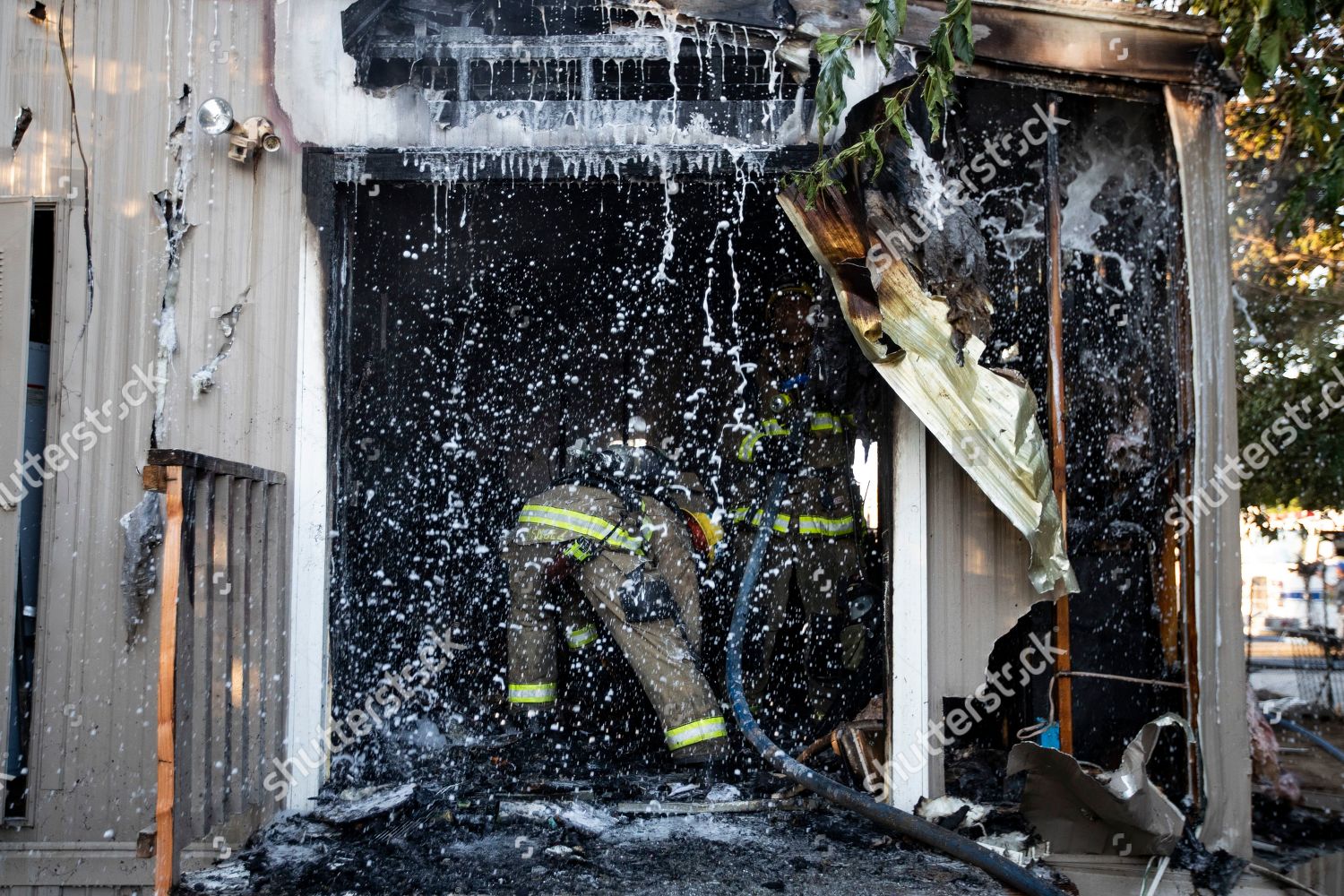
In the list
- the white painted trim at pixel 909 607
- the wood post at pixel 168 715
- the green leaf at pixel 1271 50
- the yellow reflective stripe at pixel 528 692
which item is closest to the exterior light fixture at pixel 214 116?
the wood post at pixel 168 715

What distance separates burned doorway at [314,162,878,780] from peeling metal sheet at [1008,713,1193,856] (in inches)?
81.3

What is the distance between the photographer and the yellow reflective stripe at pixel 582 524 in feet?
16.5

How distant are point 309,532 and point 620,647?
1.69 m

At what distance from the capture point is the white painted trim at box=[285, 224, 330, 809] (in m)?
4.19

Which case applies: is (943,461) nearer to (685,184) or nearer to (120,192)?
(685,184)

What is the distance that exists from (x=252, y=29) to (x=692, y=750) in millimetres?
3693

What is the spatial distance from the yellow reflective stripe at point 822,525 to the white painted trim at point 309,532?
253 centimetres

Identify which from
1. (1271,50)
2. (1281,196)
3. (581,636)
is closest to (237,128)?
(581,636)

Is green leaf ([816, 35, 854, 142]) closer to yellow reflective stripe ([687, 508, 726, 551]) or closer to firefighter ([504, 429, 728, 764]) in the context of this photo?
firefighter ([504, 429, 728, 764])

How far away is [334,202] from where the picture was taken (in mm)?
4328

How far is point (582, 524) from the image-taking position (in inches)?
198

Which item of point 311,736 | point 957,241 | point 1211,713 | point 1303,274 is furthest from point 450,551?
point 1303,274

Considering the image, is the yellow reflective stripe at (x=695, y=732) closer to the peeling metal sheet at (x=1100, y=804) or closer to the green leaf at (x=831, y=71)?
the peeling metal sheet at (x=1100, y=804)

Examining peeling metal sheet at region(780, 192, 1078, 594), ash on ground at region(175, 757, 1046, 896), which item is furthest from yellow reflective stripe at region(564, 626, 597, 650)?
peeling metal sheet at region(780, 192, 1078, 594)
